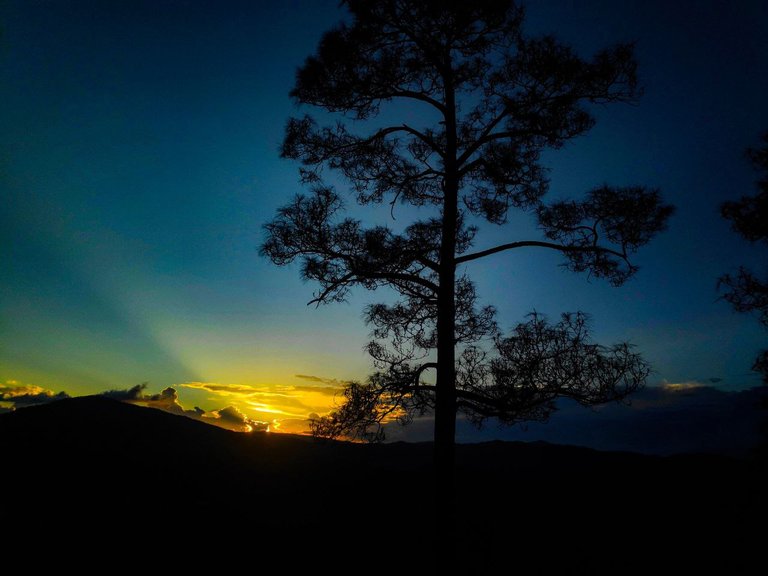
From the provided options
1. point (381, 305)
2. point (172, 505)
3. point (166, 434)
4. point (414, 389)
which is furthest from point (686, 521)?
point (166, 434)

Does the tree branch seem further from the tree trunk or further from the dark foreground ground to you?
the dark foreground ground

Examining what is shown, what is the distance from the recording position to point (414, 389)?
7125 mm

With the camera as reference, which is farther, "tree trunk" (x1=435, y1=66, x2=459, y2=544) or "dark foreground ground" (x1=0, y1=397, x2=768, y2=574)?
"dark foreground ground" (x1=0, y1=397, x2=768, y2=574)

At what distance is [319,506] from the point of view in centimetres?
1145

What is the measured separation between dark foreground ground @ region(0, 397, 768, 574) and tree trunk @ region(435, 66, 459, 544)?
0.56 meters

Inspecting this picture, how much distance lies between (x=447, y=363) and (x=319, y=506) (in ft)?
25.2

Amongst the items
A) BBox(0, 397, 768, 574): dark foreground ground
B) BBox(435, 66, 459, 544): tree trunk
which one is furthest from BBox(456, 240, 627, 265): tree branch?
BBox(0, 397, 768, 574): dark foreground ground

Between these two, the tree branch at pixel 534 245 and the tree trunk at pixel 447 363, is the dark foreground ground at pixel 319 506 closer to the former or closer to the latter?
the tree trunk at pixel 447 363

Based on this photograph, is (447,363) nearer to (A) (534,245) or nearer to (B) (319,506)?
(A) (534,245)

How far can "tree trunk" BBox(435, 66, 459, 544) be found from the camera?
5919 mm

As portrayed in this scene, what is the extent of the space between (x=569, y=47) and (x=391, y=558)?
11.5 meters

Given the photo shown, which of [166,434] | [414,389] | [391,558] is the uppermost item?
[414,389]

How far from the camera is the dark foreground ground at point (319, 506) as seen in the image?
8.71m

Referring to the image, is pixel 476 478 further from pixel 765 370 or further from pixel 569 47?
pixel 569 47
